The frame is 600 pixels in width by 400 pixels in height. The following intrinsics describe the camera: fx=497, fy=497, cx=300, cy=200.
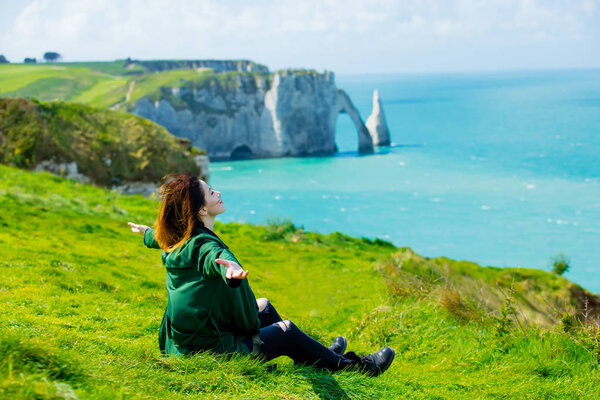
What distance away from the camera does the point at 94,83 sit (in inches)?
4503

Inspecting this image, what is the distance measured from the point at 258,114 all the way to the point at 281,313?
97.0 meters

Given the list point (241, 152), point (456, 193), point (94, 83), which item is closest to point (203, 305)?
point (456, 193)

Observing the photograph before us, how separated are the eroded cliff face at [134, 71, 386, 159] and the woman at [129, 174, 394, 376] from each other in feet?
321

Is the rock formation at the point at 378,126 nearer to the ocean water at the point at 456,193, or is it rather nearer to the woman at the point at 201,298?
the ocean water at the point at 456,193

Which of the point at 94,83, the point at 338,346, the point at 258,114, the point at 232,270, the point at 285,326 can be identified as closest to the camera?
the point at 232,270

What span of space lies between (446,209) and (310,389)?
62387mm

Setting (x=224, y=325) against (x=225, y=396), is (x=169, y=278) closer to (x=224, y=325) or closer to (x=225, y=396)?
(x=224, y=325)

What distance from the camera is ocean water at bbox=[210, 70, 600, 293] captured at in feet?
170

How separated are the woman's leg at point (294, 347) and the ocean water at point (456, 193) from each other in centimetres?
1906

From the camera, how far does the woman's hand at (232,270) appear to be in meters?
3.50

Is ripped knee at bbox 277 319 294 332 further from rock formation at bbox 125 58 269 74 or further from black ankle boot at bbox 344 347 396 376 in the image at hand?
rock formation at bbox 125 58 269 74

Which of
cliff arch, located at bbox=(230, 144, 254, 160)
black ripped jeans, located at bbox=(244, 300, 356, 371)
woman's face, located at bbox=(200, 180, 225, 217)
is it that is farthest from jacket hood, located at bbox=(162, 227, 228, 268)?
cliff arch, located at bbox=(230, 144, 254, 160)

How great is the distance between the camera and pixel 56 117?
32.8m

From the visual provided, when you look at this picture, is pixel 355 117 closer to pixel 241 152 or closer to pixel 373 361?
pixel 241 152
